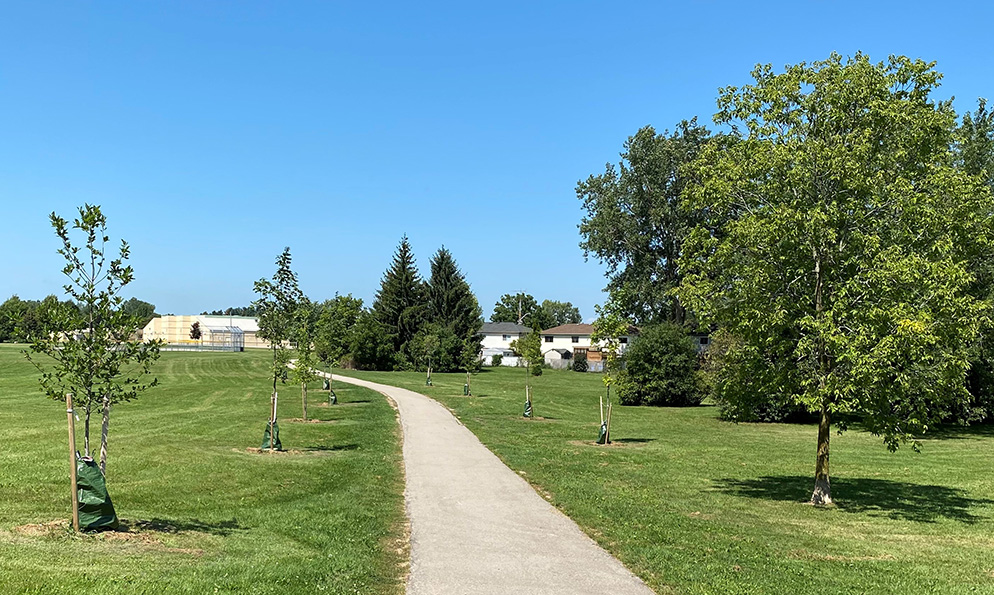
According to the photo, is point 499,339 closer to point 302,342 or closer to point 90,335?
point 302,342

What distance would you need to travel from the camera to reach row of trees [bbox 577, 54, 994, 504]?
12.8 meters

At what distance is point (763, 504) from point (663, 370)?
1182 inches

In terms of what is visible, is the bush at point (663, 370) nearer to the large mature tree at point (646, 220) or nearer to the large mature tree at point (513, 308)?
the large mature tree at point (646, 220)

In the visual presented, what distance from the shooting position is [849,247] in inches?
543

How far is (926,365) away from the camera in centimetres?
1374

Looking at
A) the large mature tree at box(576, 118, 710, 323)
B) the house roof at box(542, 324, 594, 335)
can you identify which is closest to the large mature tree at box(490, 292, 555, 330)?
the house roof at box(542, 324, 594, 335)

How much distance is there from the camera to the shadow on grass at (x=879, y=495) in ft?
46.8

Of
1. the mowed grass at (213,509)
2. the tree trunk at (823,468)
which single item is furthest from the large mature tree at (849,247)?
the mowed grass at (213,509)

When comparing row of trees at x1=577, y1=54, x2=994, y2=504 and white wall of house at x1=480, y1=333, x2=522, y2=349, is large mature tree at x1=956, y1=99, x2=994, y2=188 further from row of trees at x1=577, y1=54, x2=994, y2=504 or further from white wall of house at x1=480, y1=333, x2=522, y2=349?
white wall of house at x1=480, y1=333, x2=522, y2=349

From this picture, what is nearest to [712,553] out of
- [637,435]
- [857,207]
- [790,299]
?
[790,299]

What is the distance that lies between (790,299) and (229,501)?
10119mm

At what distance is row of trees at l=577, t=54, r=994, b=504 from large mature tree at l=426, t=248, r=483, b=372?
6116 centimetres

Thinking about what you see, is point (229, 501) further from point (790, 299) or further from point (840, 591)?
point (790, 299)

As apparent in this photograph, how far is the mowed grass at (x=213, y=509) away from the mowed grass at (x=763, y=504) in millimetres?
3200
